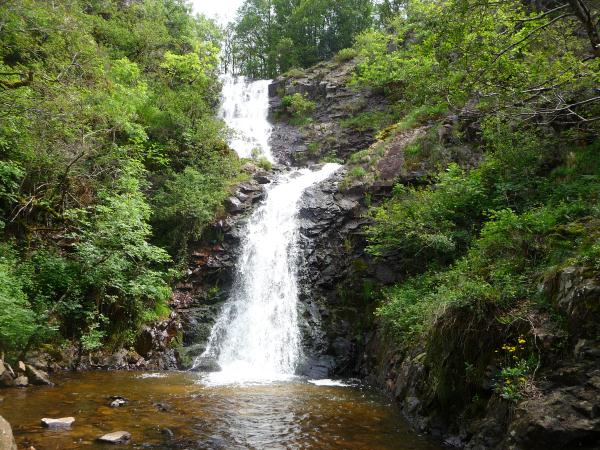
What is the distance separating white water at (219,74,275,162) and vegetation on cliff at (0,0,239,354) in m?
4.29

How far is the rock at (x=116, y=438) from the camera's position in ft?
18.8

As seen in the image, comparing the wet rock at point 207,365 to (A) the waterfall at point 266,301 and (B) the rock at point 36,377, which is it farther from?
(B) the rock at point 36,377

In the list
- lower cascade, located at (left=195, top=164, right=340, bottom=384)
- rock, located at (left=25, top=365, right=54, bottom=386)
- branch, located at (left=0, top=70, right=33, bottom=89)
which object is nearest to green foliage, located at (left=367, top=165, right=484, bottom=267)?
lower cascade, located at (left=195, top=164, right=340, bottom=384)

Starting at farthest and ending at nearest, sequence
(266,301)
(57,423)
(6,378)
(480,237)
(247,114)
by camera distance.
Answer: (247,114), (266,301), (480,237), (6,378), (57,423)

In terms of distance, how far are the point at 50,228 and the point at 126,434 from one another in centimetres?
836

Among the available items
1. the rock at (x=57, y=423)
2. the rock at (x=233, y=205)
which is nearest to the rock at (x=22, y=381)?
the rock at (x=57, y=423)

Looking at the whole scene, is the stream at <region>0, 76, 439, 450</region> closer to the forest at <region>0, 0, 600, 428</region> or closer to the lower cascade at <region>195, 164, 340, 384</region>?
the lower cascade at <region>195, 164, 340, 384</region>

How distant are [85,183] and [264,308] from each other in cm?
687

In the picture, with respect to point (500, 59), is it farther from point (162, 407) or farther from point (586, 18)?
point (162, 407)

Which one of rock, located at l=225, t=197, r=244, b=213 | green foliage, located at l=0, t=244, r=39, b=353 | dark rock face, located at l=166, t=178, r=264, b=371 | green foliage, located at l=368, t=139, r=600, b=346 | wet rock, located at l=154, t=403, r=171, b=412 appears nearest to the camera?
green foliage, located at l=368, t=139, r=600, b=346

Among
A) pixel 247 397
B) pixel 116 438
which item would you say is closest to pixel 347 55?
pixel 247 397

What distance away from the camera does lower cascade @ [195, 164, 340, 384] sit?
1215 cm

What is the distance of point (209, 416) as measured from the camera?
7.19m

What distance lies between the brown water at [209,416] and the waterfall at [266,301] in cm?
189
